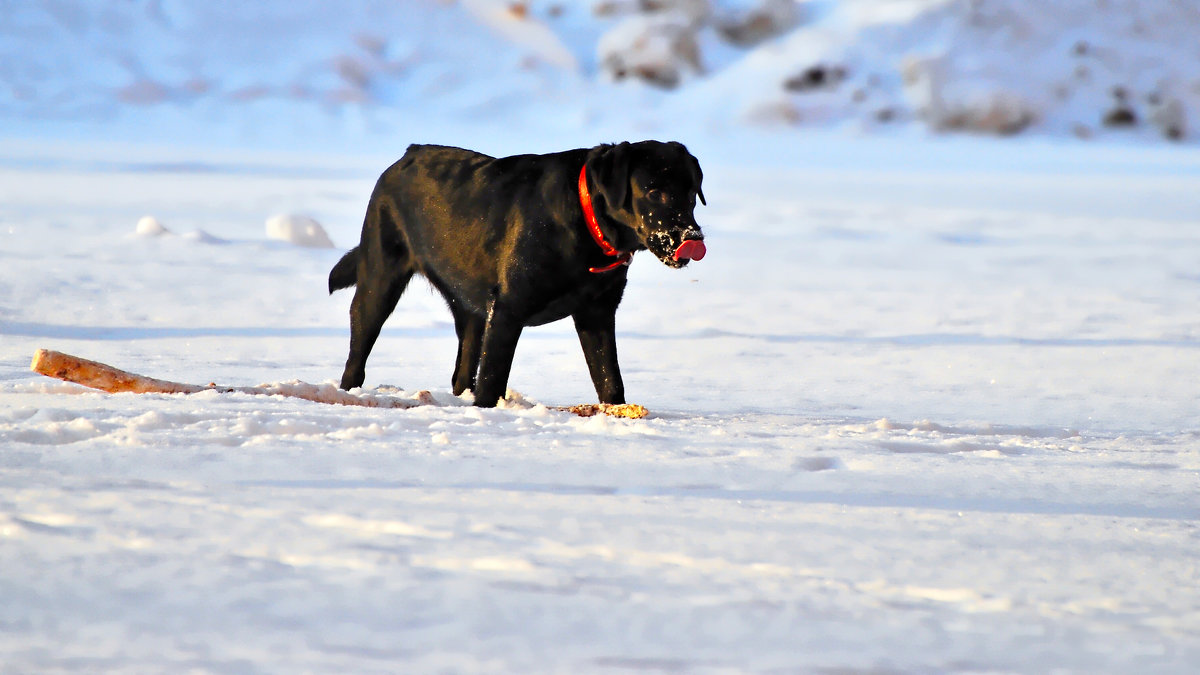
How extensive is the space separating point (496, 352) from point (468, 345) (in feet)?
1.73

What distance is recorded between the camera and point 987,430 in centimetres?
520

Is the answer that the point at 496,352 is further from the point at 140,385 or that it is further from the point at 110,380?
the point at 110,380

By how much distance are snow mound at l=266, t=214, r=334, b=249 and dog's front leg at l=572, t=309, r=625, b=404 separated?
7845mm

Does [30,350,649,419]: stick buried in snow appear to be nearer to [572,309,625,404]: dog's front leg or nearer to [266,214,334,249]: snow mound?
[572,309,625,404]: dog's front leg

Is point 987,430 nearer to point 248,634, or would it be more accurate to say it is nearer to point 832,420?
point 832,420

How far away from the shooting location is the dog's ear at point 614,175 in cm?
477

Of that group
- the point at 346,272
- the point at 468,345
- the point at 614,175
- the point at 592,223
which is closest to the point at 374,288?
the point at 346,272

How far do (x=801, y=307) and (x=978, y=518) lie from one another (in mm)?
6479

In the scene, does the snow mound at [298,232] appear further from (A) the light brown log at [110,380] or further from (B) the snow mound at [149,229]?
(A) the light brown log at [110,380]

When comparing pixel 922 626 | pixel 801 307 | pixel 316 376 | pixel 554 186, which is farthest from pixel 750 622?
pixel 801 307

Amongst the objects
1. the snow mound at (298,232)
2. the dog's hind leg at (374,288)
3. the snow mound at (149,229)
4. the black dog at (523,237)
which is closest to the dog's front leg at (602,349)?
the black dog at (523,237)

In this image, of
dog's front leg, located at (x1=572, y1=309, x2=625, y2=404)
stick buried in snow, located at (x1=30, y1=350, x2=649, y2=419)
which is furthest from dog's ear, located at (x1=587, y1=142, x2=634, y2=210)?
stick buried in snow, located at (x1=30, y1=350, x2=649, y2=419)

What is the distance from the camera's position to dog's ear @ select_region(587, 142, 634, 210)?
4770mm

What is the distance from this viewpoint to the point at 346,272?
603 cm
